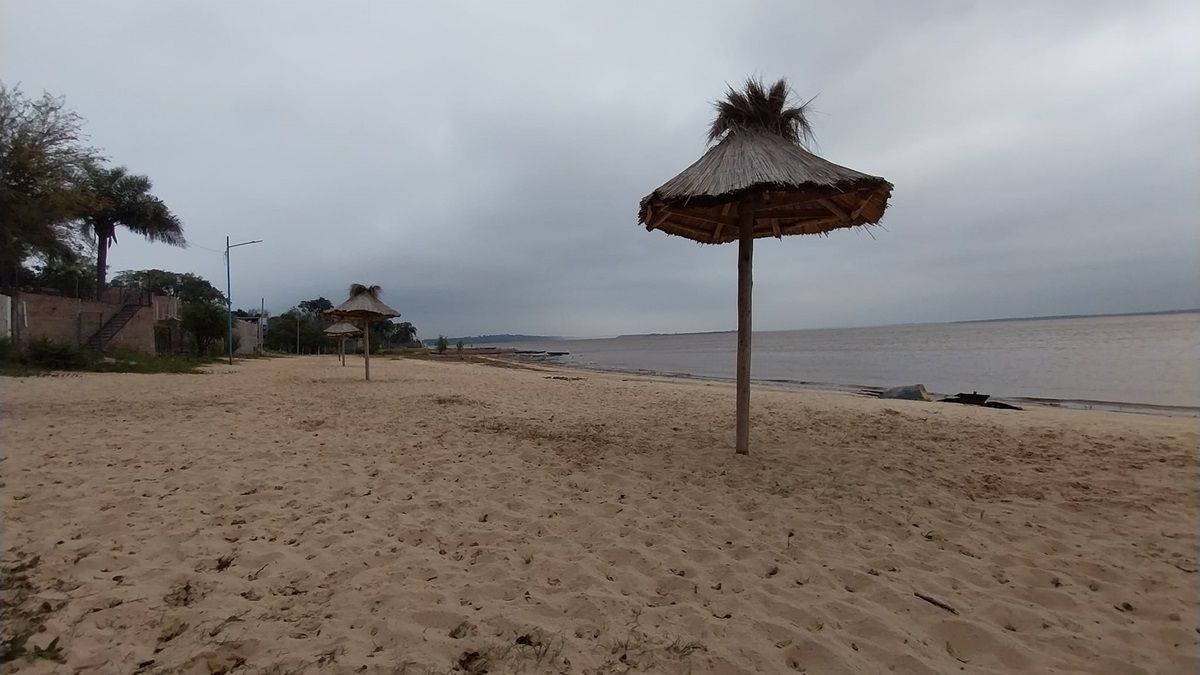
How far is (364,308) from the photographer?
1312cm

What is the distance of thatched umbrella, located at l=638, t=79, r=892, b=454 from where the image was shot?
4.43 meters

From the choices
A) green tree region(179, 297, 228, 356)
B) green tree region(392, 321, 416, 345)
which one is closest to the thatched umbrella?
green tree region(179, 297, 228, 356)

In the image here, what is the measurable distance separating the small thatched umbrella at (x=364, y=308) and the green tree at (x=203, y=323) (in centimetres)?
1986

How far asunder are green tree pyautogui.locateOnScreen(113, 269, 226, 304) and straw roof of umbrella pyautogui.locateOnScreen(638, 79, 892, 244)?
6026cm

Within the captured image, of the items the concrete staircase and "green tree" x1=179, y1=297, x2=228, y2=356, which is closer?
the concrete staircase

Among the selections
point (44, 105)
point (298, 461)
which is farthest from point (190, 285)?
point (298, 461)

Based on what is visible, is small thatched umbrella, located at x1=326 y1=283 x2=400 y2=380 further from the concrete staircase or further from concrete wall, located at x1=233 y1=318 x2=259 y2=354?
concrete wall, located at x1=233 y1=318 x2=259 y2=354

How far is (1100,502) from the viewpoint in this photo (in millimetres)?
3701

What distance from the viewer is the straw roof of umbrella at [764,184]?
4.43 m

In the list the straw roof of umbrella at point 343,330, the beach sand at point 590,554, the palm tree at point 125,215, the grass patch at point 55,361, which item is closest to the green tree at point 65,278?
the palm tree at point 125,215

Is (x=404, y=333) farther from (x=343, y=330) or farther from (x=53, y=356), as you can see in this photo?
(x=53, y=356)

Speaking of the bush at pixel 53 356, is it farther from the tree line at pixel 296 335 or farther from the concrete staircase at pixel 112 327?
the tree line at pixel 296 335

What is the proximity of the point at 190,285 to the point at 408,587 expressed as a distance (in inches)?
2718

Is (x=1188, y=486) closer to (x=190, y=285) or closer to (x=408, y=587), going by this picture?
(x=408, y=587)
